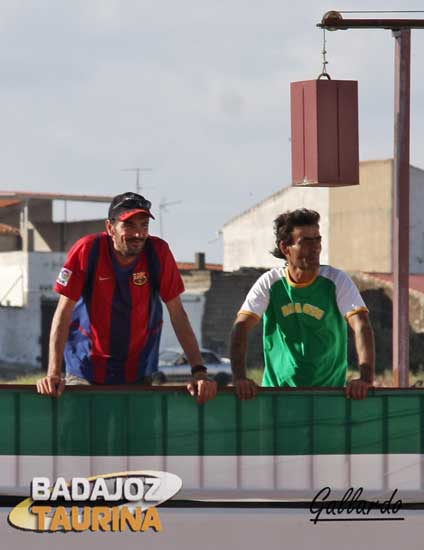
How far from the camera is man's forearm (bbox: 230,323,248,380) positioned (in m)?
6.93

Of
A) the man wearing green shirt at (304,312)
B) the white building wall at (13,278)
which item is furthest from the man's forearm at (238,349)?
the white building wall at (13,278)

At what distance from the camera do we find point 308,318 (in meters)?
7.09

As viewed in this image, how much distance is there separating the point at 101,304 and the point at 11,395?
65 cm

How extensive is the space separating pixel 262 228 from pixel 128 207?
58250mm

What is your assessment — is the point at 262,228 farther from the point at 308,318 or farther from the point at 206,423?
the point at 206,423

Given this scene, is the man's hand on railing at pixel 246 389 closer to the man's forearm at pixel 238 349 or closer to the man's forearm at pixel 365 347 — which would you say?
the man's forearm at pixel 238 349

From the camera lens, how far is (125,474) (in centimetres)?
661

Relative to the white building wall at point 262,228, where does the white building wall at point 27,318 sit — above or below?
below

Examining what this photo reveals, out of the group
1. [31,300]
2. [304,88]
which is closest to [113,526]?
[304,88]

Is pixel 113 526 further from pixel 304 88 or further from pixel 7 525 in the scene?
pixel 304 88

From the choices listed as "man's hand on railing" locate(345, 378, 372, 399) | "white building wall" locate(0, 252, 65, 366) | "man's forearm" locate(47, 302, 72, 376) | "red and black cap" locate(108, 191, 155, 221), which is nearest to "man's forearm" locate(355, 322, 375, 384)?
"man's hand on railing" locate(345, 378, 372, 399)

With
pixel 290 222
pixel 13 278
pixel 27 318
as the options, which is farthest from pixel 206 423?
pixel 13 278

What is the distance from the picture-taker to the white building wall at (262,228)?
61.8 m
